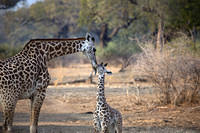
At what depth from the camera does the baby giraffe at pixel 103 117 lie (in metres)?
6.55

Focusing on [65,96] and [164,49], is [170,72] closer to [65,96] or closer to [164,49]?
[164,49]

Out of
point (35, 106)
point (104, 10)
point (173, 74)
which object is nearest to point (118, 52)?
point (104, 10)

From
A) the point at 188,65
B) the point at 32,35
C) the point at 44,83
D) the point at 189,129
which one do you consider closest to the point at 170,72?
the point at 188,65

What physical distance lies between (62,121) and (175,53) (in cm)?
436

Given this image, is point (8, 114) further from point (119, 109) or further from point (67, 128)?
point (119, 109)

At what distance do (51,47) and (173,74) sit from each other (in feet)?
16.5

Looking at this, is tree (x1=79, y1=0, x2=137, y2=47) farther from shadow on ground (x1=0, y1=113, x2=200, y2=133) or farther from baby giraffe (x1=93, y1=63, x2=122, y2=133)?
baby giraffe (x1=93, y1=63, x2=122, y2=133)

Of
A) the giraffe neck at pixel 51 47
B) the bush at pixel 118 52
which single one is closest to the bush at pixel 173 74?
the giraffe neck at pixel 51 47

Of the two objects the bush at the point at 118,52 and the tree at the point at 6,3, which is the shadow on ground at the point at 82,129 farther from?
the bush at the point at 118,52

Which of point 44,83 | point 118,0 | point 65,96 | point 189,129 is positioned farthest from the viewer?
point 118,0

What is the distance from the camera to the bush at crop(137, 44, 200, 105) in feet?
35.7

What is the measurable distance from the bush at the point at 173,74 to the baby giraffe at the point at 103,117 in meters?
4.40

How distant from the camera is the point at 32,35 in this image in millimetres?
43719

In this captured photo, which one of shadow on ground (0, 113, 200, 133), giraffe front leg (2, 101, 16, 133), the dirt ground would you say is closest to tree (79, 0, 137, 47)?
the dirt ground
